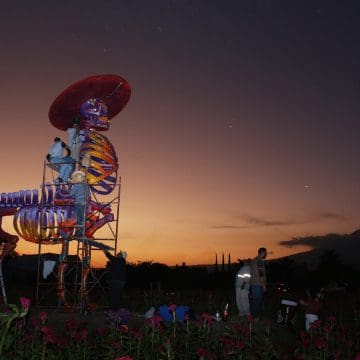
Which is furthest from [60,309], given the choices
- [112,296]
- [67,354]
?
[67,354]

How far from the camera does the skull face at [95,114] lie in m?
19.2

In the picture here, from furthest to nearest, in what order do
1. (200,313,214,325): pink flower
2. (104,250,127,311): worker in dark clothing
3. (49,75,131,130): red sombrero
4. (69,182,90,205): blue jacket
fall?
(49,75,131,130): red sombrero < (69,182,90,205): blue jacket < (104,250,127,311): worker in dark clothing < (200,313,214,325): pink flower

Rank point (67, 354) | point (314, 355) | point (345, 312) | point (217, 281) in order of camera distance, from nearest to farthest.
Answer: point (314, 355) < point (67, 354) < point (345, 312) < point (217, 281)

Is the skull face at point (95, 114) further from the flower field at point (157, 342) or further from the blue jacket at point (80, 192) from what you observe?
the flower field at point (157, 342)

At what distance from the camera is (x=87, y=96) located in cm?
1950

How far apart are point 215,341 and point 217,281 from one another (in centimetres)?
4825

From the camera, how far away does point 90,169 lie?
18.5m

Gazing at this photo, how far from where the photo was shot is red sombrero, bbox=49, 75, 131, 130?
19.4m

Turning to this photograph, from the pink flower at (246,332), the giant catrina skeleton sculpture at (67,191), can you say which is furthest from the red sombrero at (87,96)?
the pink flower at (246,332)

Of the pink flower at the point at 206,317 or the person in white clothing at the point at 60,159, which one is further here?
the person in white clothing at the point at 60,159

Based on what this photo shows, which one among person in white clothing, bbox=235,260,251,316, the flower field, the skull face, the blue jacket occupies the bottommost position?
the flower field

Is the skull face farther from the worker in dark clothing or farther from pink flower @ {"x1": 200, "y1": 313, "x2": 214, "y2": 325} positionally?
pink flower @ {"x1": 200, "y1": 313, "x2": 214, "y2": 325}

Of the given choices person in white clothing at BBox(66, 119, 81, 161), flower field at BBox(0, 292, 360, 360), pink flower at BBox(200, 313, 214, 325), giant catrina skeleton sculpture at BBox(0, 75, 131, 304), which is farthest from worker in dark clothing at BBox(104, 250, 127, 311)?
pink flower at BBox(200, 313, 214, 325)

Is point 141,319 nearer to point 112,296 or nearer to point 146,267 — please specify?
point 112,296
